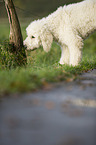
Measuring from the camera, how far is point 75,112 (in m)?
1.75

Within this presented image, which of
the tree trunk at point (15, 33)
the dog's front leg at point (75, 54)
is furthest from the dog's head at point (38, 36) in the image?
the dog's front leg at point (75, 54)

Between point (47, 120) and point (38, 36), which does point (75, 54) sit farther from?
point (47, 120)

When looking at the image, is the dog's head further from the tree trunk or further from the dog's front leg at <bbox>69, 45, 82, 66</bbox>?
the dog's front leg at <bbox>69, 45, 82, 66</bbox>

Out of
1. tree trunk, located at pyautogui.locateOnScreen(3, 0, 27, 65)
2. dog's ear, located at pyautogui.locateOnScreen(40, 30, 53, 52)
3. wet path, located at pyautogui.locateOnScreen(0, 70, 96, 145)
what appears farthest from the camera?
dog's ear, located at pyautogui.locateOnScreen(40, 30, 53, 52)

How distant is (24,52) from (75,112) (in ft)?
11.4

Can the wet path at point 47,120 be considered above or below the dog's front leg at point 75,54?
below

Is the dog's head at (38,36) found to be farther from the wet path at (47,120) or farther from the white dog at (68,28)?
the wet path at (47,120)

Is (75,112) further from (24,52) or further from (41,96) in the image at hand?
(24,52)

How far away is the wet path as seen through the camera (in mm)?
1343

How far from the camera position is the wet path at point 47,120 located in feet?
4.41

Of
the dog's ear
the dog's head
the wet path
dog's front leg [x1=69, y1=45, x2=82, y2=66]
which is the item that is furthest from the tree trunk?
the wet path

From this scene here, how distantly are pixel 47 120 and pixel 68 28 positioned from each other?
3.92 m

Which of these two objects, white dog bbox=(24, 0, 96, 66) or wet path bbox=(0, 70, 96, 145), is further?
white dog bbox=(24, 0, 96, 66)

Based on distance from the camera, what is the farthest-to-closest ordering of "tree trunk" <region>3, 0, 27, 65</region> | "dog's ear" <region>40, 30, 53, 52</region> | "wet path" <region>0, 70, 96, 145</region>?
"dog's ear" <region>40, 30, 53, 52</region> < "tree trunk" <region>3, 0, 27, 65</region> < "wet path" <region>0, 70, 96, 145</region>
